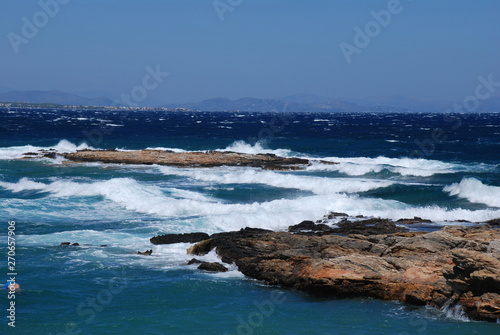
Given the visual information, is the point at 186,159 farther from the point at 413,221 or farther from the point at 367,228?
the point at 367,228

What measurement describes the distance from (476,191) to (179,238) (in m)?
19.5

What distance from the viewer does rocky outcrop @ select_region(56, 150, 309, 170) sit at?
45969 mm

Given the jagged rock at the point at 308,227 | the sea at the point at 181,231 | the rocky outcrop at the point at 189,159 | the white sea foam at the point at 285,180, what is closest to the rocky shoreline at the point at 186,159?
the rocky outcrop at the point at 189,159

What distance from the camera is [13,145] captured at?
204 ft

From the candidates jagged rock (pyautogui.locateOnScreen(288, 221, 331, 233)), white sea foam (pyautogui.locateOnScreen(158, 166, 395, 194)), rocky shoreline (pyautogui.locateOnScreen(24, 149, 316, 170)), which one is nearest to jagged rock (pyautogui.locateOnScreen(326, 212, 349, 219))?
jagged rock (pyautogui.locateOnScreen(288, 221, 331, 233))

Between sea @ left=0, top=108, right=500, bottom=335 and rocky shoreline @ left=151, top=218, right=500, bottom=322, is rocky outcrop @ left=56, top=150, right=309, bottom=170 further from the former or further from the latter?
rocky shoreline @ left=151, top=218, right=500, bottom=322

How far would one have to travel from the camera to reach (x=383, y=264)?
16.0 metres

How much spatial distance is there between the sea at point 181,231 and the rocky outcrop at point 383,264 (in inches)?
14.0

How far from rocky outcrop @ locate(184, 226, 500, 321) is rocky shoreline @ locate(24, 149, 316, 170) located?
25508 millimetres

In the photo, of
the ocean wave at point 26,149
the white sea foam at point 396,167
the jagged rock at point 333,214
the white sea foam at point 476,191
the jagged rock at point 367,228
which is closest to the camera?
the jagged rock at point 367,228

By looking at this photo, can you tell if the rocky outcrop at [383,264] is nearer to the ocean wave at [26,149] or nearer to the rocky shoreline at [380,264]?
the rocky shoreline at [380,264]

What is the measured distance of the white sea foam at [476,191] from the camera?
32266 millimetres

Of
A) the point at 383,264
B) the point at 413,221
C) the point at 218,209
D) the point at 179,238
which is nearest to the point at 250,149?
the point at 218,209

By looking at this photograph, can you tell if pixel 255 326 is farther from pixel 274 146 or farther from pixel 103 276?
pixel 274 146
